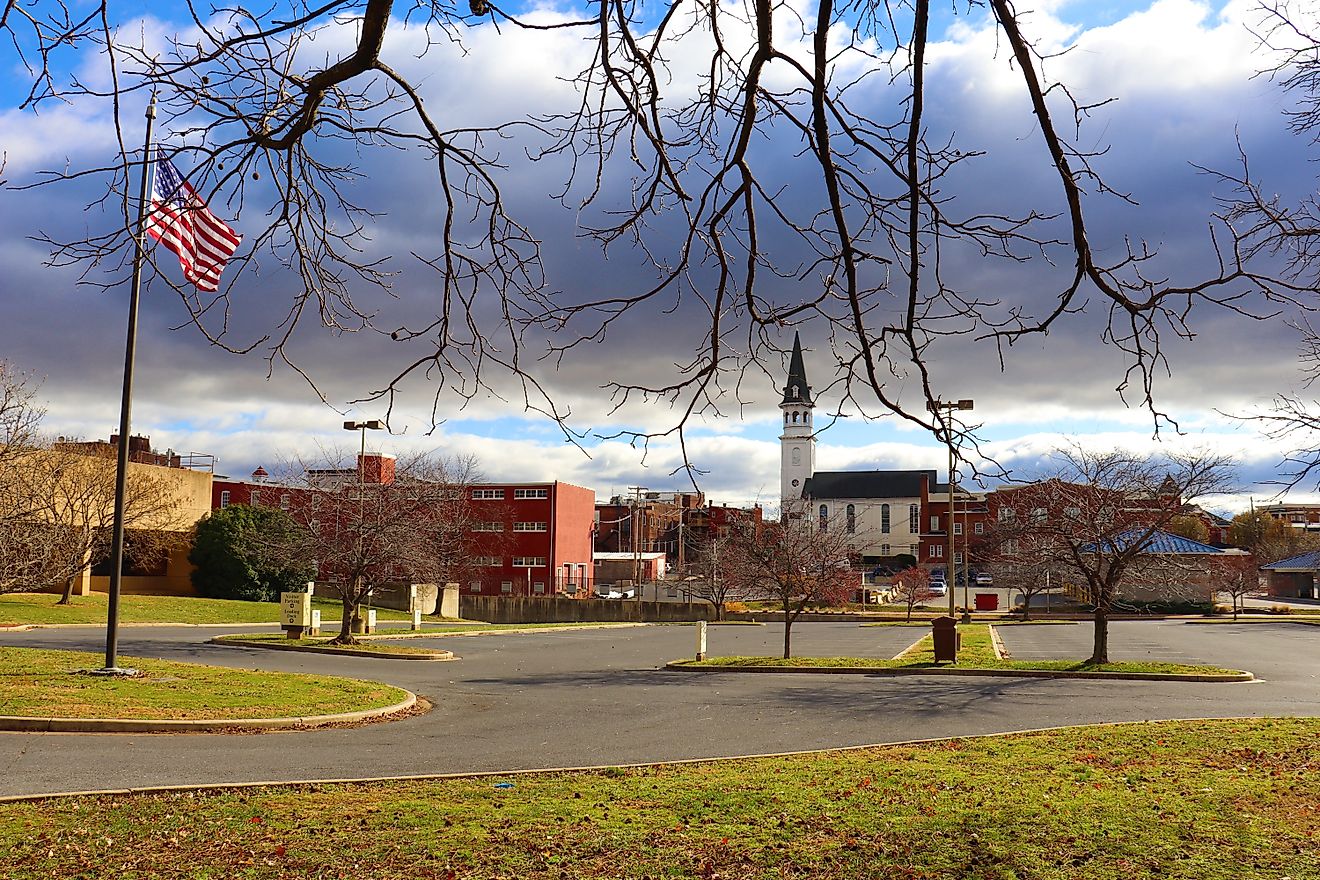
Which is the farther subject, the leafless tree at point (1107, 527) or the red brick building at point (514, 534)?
the red brick building at point (514, 534)

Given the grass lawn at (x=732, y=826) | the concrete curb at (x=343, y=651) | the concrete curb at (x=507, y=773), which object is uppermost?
the grass lawn at (x=732, y=826)

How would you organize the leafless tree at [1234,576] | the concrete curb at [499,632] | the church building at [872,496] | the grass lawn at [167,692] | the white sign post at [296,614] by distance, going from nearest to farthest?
the grass lawn at [167,692], the white sign post at [296,614], the concrete curb at [499,632], the leafless tree at [1234,576], the church building at [872,496]

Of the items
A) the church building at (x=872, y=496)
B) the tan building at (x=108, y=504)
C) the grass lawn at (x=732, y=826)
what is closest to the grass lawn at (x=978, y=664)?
the grass lawn at (x=732, y=826)

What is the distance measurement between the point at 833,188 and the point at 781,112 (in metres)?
0.53

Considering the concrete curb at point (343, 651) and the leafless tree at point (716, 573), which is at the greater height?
the leafless tree at point (716, 573)

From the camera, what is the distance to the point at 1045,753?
39.6 feet

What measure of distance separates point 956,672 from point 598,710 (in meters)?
9.20

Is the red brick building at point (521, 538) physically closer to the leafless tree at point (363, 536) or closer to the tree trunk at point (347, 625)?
the leafless tree at point (363, 536)

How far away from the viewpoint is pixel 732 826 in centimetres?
822

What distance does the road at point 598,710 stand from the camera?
1171cm

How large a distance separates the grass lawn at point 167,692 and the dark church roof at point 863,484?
97692 mm

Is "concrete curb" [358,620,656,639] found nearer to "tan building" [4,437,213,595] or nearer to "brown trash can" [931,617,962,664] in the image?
"tan building" [4,437,213,595]

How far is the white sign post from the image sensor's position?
29844 mm

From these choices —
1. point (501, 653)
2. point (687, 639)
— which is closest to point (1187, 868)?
point (501, 653)
